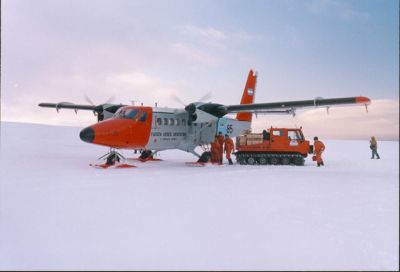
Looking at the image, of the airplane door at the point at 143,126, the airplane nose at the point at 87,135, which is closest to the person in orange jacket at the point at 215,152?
the airplane door at the point at 143,126

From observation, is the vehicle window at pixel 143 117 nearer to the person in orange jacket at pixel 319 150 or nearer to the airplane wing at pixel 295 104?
the airplane wing at pixel 295 104

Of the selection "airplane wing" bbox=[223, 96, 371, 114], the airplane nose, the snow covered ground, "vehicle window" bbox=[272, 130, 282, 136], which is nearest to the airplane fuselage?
the airplane nose

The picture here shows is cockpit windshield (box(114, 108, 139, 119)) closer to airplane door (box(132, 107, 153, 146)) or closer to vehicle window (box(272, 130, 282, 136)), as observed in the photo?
airplane door (box(132, 107, 153, 146))

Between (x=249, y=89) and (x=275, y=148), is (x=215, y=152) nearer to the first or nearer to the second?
(x=275, y=148)

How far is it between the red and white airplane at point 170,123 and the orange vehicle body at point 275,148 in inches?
46.8

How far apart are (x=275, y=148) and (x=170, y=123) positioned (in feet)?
17.6

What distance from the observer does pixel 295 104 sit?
1456 centimetres

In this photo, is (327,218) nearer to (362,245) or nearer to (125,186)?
(362,245)

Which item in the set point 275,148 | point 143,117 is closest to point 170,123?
point 143,117

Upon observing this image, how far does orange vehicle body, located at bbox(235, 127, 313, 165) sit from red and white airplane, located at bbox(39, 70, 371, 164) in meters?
1.19

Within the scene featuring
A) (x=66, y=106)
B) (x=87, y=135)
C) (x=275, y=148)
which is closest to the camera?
(x=87, y=135)

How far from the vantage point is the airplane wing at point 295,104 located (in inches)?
503

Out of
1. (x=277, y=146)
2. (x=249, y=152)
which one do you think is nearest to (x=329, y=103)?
(x=277, y=146)

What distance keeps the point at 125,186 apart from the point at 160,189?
41.0 inches
